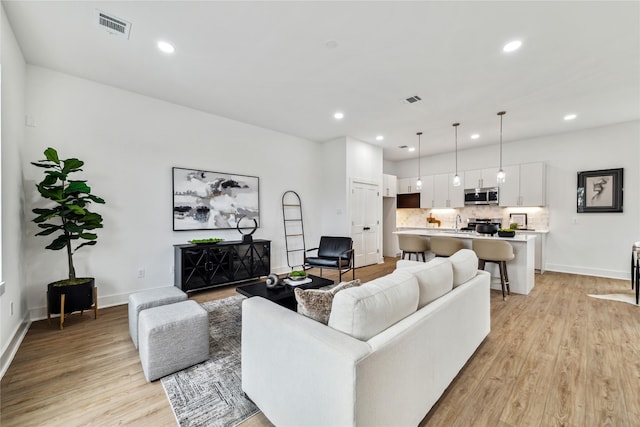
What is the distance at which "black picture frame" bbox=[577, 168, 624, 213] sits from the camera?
4.88m

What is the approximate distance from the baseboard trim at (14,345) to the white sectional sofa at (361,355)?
2055mm

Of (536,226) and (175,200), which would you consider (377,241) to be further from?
(175,200)

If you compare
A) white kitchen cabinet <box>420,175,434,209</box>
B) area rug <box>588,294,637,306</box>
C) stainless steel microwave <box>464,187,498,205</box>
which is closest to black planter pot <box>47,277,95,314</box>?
area rug <box>588,294,637,306</box>

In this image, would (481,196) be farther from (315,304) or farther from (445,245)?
(315,304)

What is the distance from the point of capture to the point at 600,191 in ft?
16.6

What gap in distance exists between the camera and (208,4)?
7.03 ft

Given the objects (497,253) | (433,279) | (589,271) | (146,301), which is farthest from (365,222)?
(146,301)

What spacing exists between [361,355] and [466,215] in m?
6.86

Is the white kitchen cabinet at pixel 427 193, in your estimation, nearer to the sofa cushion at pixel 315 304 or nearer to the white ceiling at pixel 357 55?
the white ceiling at pixel 357 55

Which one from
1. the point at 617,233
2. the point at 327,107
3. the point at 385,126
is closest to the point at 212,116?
the point at 327,107

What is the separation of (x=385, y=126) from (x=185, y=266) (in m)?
4.19

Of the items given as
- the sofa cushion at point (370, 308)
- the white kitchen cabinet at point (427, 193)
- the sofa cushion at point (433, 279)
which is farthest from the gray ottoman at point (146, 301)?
the white kitchen cabinet at point (427, 193)

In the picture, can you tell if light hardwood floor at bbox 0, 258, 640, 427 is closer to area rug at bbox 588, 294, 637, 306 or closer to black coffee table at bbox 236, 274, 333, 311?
area rug at bbox 588, 294, 637, 306

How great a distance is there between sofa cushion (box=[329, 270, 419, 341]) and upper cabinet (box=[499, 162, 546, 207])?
5788 mm
